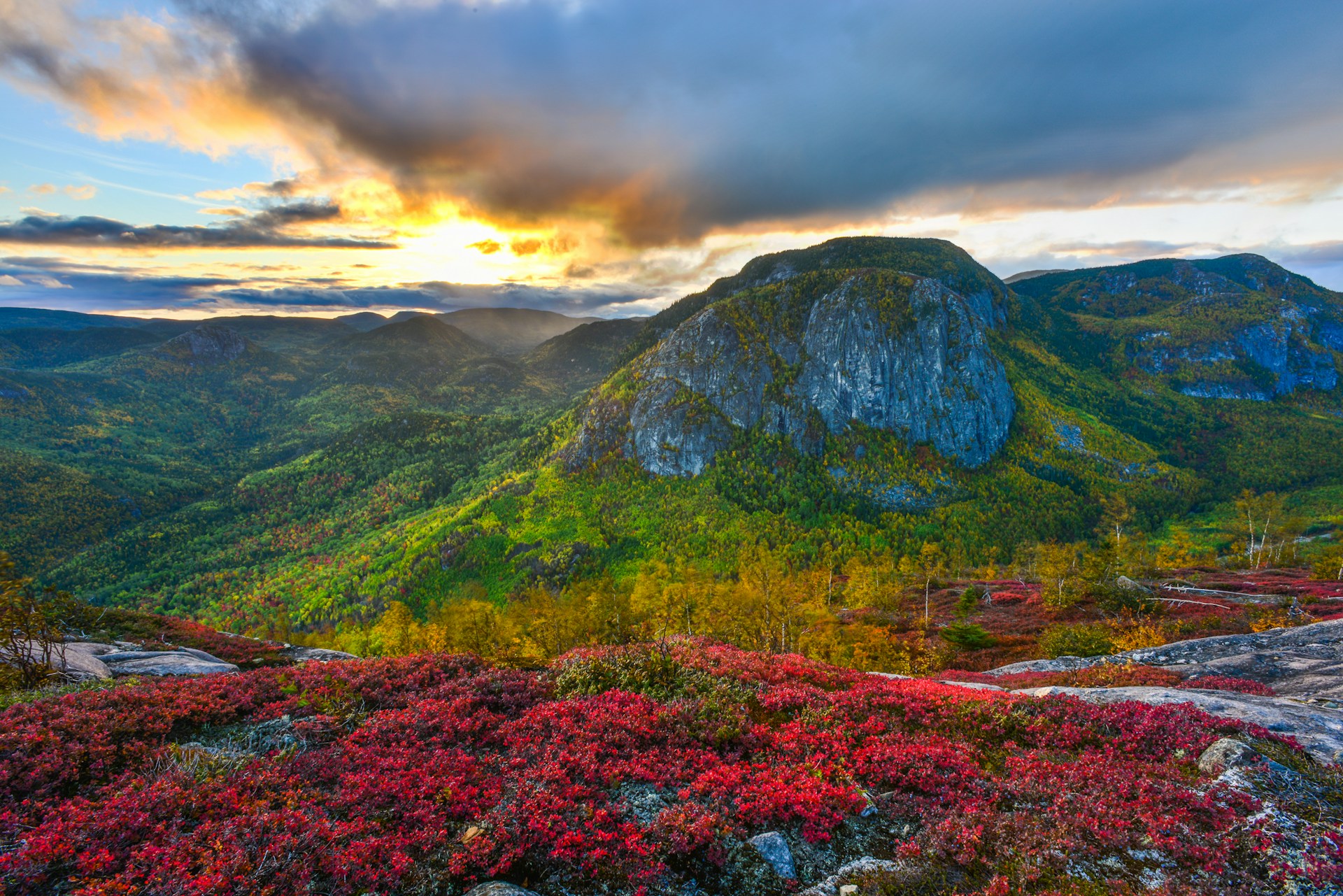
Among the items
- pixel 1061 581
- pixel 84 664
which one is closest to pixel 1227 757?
pixel 84 664

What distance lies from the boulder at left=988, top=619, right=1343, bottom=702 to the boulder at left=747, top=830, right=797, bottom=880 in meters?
19.7

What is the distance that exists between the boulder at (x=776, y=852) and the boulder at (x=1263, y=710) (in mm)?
11252

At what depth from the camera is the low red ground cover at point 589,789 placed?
6949 mm

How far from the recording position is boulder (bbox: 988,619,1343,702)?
17344 millimetres

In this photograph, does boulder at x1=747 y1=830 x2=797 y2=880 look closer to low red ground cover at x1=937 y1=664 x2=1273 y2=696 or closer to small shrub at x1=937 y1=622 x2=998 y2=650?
low red ground cover at x1=937 y1=664 x2=1273 y2=696

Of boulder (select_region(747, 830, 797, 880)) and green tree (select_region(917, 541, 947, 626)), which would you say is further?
green tree (select_region(917, 541, 947, 626))

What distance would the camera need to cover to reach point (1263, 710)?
12.4 meters

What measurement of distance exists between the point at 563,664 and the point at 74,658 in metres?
19.1

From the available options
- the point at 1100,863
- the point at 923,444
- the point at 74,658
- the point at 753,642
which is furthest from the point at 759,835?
the point at 923,444

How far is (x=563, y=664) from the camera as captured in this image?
643 inches

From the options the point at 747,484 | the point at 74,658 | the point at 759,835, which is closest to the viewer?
the point at 759,835

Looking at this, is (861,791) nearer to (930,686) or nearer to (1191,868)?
(1191,868)

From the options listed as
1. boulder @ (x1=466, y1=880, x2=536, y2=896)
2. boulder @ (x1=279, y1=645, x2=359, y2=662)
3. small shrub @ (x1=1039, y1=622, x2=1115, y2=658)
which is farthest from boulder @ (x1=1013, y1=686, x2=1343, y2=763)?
boulder @ (x1=279, y1=645, x2=359, y2=662)

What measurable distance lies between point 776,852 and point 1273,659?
89.8 ft
